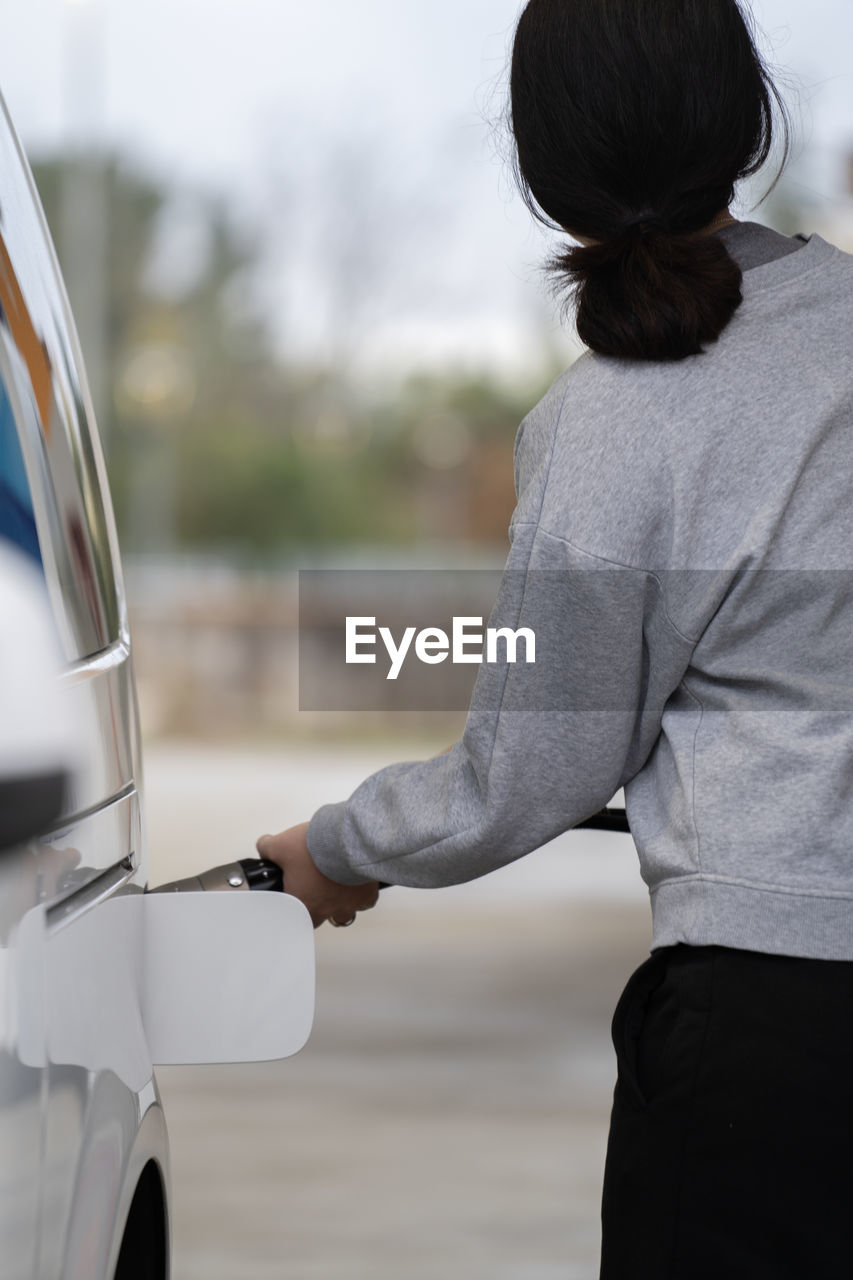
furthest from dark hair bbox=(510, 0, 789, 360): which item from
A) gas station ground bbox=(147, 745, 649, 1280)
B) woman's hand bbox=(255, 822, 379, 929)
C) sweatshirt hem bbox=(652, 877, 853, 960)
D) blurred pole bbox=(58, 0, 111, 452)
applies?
blurred pole bbox=(58, 0, 111, 452)

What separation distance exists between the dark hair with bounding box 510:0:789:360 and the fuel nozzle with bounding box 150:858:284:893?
2.13ft

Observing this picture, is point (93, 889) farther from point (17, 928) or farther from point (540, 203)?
point (540, 203)

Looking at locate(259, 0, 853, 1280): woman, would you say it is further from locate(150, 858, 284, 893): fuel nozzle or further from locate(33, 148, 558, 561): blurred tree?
locate(33, 148, 558, 561): blurred tree

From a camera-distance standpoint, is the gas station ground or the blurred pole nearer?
the gas station ground

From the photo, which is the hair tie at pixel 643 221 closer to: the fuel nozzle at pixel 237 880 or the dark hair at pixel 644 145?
the dark hair at pixel 644 145

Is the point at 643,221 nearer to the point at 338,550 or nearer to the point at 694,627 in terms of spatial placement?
the point at 694,627

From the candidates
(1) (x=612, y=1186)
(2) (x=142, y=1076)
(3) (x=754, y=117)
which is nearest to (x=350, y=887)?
(2) (x=142, y=1076)

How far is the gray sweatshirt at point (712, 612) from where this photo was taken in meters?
1.34

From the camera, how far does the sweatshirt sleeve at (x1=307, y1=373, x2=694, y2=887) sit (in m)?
1.39

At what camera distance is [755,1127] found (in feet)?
4.36

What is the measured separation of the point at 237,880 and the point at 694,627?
23.1 inches

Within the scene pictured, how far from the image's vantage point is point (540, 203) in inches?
60.7

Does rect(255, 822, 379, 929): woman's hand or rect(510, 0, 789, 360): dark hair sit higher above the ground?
rect(510, 0, 789, 360): dark hair

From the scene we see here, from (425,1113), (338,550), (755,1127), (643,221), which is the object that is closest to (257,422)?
(338,550)
